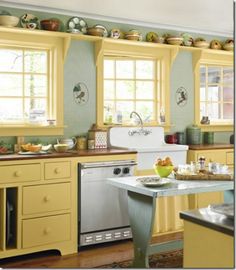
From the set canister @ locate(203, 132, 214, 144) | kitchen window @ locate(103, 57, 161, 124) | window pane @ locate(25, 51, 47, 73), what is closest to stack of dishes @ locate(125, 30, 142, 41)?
kitchen window @ locate(103, 57, 161, 124)

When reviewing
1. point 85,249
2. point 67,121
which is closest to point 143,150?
point 67,121

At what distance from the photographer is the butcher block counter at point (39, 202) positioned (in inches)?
150

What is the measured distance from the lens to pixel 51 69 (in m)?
4.63

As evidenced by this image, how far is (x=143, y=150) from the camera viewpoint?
15.0 ft

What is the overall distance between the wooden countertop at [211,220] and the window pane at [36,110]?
9.88ft

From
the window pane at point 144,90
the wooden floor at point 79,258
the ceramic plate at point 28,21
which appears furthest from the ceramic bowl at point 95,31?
the wooden floor at point 79,258

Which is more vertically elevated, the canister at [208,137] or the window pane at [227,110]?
the window pane at [227,110]

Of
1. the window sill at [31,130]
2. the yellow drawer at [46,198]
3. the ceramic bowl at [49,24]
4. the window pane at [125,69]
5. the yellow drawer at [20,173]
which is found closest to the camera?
the yellow drawer at [20,173]

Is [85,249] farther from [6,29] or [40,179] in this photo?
[6,29]

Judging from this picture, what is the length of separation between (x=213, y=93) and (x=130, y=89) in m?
1.33

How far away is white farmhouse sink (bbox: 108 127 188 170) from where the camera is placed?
4.61m

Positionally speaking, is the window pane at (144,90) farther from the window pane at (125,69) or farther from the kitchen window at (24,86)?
the kitchen window at (24,86)

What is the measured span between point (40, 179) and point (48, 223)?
42 centimetres

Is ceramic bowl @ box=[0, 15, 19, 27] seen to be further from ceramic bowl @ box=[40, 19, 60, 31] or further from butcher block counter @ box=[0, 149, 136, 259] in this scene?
butcher block counter @ box=[0, 149, 136, 259]
